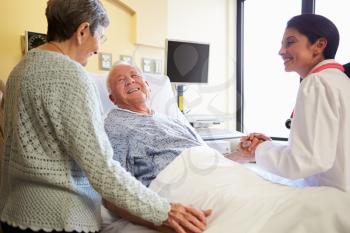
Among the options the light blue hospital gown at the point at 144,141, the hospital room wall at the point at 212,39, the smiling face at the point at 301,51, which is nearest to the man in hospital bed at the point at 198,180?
the light blue hospital gown at the point at 144,141

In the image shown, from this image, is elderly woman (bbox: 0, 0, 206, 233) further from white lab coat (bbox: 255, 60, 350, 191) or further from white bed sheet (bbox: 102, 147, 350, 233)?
white lab coat (bbox: 255, 60, 350, 191)

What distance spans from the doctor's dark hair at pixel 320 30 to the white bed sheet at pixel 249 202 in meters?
0.53

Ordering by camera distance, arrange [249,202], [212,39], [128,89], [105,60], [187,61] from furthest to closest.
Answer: [212,39] → [187,61] → [105,60] → [128,89] → [249,202]

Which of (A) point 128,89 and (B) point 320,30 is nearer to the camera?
(B) point 320,30

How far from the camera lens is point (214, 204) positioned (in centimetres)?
100

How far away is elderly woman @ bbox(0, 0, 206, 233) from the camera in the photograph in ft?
2.61

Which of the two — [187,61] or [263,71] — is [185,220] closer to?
[187,61]

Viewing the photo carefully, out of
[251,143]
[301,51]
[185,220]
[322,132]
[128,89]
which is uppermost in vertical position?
[301,51]

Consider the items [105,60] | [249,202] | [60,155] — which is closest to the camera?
[60,155]

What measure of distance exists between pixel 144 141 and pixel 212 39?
2.12m

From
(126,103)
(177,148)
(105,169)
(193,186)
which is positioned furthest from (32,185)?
(126,103)

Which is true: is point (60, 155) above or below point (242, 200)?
above

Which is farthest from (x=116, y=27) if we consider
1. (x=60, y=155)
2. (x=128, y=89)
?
(x=60, y=155)

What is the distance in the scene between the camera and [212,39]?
3172 millimetres
